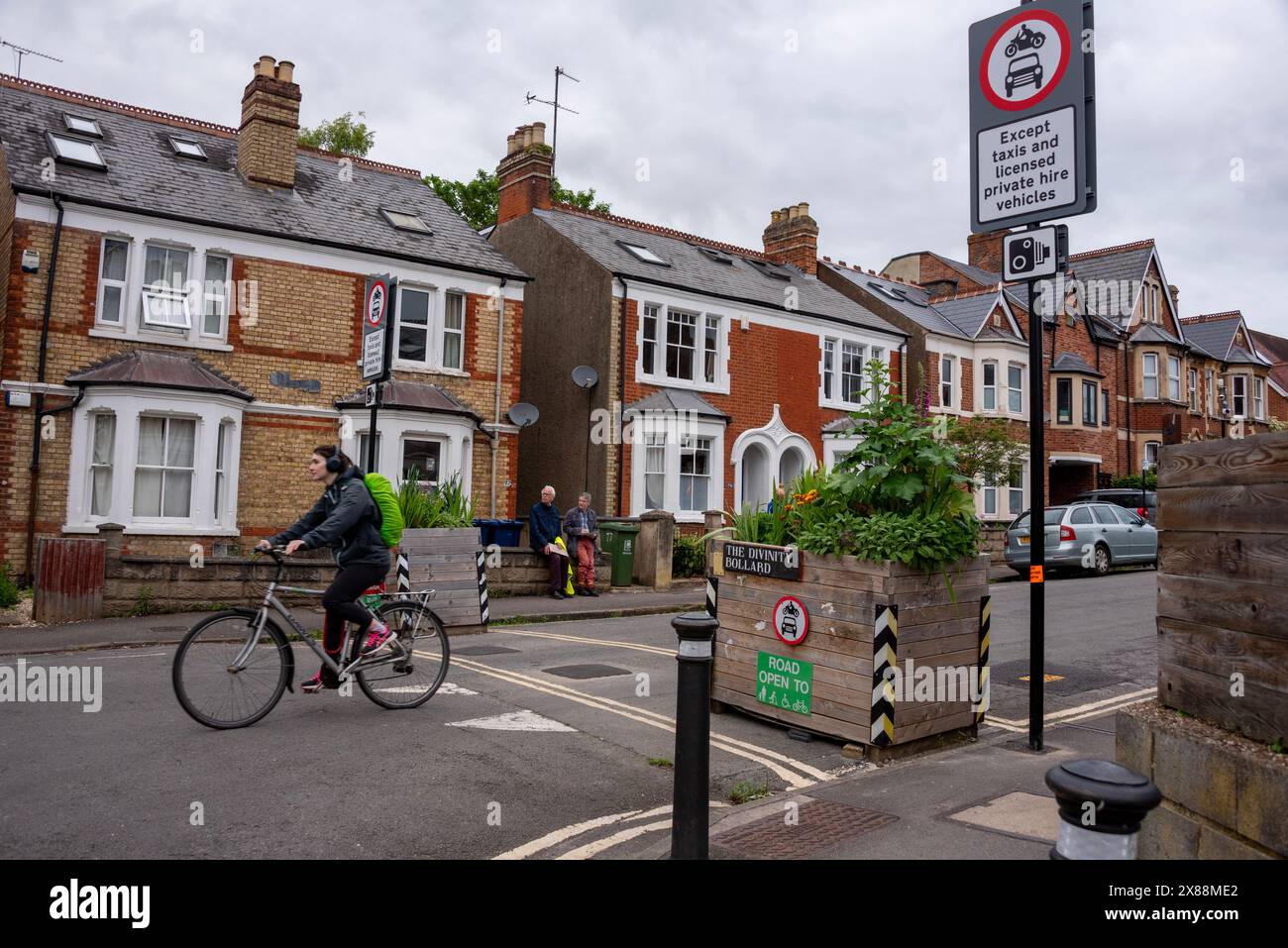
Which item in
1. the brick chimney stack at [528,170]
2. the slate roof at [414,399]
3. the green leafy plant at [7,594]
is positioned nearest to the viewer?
the green leafy plant at [7,594]

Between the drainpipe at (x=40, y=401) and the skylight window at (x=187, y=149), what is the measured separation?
13.2 feet

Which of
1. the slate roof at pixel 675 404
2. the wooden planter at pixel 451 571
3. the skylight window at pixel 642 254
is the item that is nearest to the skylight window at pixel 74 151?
the wooden planter at pixel 451 571

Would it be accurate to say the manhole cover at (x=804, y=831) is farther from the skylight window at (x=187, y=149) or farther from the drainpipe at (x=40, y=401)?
the skylight window at (x=187, y=149)

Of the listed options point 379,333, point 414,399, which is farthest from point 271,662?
point 414,399

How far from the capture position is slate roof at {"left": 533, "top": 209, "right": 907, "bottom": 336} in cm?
2328

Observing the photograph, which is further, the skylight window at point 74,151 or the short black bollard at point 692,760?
the skylight window at point 74,151

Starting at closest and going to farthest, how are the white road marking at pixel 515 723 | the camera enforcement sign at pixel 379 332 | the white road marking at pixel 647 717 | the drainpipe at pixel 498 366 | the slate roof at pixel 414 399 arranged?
the white road marking at pixel 647 717 < the white road marking at pixel 515 723 < the camera enforcement sign at pixel 379 332 < the slate roof at pixel 414 399 < the drainpipe at pixel 498 366

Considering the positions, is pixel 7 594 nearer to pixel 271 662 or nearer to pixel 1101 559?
pixel 271 662

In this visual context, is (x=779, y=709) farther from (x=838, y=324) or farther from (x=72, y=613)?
(x=838, y=324)

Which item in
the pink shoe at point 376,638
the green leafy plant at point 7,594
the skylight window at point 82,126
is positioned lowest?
the green leafy plant at point 7,594

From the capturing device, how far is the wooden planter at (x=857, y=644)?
235 inches

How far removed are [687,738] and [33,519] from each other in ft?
50.2

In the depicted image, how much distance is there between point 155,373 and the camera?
16062mm
